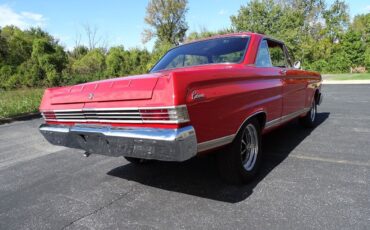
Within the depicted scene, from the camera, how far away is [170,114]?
8.55 feet

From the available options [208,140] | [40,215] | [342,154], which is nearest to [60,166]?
[40,215]

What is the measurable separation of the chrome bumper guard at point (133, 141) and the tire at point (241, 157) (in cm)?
70

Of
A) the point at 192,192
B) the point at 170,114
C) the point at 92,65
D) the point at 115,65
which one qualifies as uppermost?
the point at 92,65

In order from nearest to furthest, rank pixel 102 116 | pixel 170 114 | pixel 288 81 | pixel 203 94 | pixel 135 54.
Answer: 1. pixel 170 114
2. pixel 203 94
3. pixel 102 116
4. pixel 288 81
5. pixel 135 54

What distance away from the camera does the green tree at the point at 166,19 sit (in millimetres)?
44031

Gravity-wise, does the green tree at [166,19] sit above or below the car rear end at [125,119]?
above

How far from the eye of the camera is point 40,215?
320 cm

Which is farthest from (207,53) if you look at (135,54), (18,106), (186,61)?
(135,54)

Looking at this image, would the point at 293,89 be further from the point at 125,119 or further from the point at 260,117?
the point at 125,119

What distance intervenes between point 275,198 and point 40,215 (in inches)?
91.9

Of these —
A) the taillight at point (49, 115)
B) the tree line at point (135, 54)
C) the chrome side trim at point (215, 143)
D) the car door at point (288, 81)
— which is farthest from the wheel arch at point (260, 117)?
the tree line at point (135, 54)

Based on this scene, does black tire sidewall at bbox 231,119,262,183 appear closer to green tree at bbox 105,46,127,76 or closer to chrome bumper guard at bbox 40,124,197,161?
chrome bumper guard at bbox 40,124,197,161

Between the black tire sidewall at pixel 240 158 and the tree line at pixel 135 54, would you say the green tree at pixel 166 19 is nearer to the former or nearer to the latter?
the tree line at pixel 135 54

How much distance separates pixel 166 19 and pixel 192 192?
4369 cm
